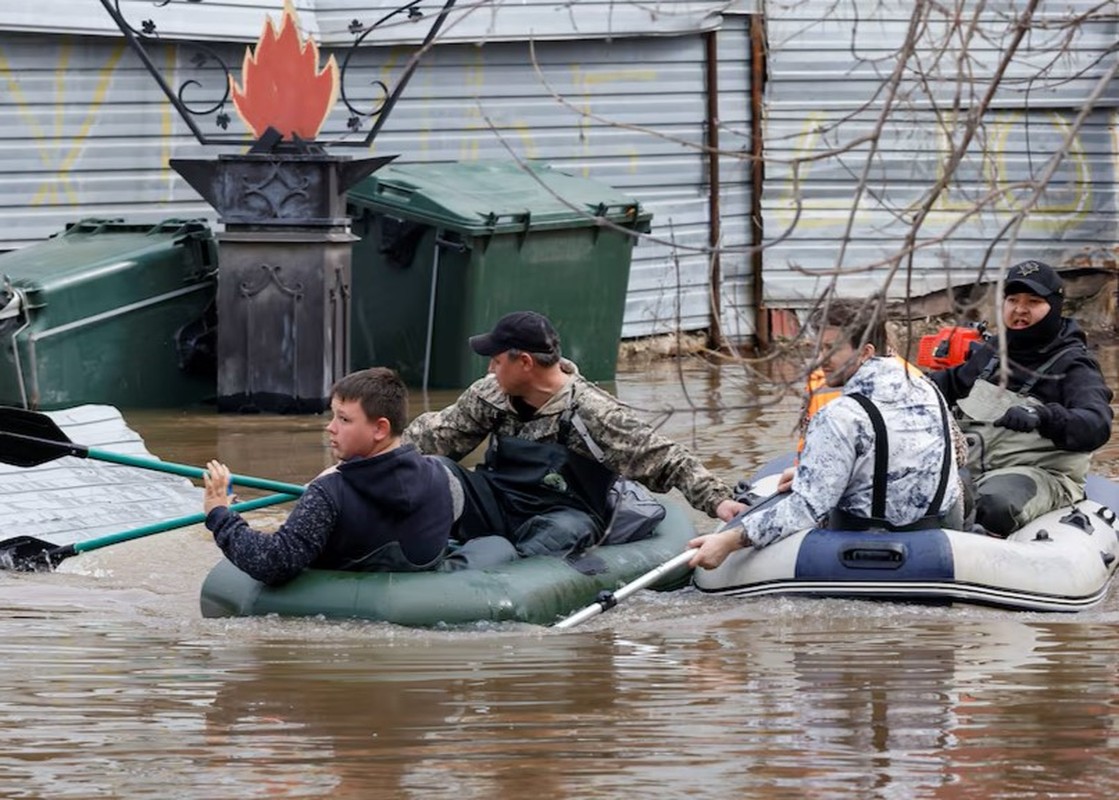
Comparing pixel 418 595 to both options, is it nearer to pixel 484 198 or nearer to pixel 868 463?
pixel 868 463

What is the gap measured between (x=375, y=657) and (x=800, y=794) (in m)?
2.12

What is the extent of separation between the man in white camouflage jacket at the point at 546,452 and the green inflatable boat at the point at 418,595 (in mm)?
327

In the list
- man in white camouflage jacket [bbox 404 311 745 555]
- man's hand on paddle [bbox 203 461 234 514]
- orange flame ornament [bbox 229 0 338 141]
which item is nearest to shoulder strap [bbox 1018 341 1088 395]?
man in white camouflage jacket [bbox 404 311 745 555]

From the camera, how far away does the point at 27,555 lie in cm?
873

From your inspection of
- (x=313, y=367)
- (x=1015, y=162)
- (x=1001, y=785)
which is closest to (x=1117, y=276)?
(x=1015, y=162)


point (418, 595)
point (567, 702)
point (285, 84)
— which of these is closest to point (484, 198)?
point (285, 84)

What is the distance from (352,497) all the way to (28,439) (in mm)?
1894

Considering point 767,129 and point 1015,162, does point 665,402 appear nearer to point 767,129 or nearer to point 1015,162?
point 767,129

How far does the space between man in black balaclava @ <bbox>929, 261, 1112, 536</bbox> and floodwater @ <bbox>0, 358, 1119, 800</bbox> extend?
23.4 inches

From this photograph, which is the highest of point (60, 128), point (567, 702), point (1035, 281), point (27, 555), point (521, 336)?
point (60, 128)

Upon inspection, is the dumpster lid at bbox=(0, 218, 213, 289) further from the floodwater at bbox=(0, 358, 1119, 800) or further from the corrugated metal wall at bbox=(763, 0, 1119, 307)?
the corrugated metal wall at bbox=(763, 0, 1119, 307)

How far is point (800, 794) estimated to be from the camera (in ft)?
16.4

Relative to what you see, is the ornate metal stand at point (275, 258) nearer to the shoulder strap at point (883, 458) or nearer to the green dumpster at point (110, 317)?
the green dumpster at point (110, 317)

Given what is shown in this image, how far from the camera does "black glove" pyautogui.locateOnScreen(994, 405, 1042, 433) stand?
859 centimetres
